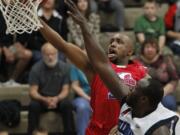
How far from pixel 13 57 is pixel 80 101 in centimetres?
131

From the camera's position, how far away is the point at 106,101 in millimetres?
5211

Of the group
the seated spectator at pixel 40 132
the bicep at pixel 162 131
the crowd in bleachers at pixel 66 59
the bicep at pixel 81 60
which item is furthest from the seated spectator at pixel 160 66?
the bicep at pixel 162 131

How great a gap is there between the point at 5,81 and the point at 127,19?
2433 millimetres

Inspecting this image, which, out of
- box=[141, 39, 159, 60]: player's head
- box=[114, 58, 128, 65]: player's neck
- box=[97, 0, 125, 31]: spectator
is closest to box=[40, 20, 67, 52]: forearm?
box=[114, 58, 128, 65]: player's neck

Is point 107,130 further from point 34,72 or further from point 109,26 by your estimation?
point 109,26

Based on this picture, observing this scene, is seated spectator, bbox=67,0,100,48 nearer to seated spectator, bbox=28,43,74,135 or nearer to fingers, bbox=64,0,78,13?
seated spectator, bbox=28,43,74,135

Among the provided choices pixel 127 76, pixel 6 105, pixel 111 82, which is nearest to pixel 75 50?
pixel 127 76

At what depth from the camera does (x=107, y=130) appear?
527 centimetres

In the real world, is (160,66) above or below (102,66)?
below

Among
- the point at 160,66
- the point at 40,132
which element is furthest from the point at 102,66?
the point at 160,66

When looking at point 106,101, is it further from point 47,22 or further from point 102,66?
point 47,22

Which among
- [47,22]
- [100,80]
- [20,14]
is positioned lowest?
[47,22]

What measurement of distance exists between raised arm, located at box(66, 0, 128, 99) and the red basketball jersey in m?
0.54

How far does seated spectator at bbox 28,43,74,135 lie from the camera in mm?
7988
